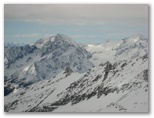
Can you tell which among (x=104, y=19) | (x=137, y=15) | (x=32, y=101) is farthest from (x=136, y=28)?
(x=32, y=101)

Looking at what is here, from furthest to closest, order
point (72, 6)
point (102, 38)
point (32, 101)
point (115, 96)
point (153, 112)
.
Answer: point (32, 101) < point (115, 96) < point (102, 38) < point (72, 6) < point (153, 112)

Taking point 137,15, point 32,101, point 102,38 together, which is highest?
point 137,15

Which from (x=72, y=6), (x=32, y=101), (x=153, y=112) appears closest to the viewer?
(x=153, y=112)

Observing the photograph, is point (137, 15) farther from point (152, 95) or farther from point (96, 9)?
point (152, 95)

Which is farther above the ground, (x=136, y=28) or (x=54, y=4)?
(x=54, y=4)

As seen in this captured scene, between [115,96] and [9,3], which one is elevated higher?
[9,3]

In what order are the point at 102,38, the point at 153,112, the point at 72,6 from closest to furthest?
the point at 153,112 → the point at 72,6 → the point at 102,38

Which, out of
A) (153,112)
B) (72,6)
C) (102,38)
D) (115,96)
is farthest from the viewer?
(115,96)

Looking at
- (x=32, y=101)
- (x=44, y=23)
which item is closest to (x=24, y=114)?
(x=44, y=23)

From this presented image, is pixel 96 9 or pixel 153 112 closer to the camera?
pixel 153 112

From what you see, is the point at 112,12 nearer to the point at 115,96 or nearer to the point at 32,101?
the point at 115,96
